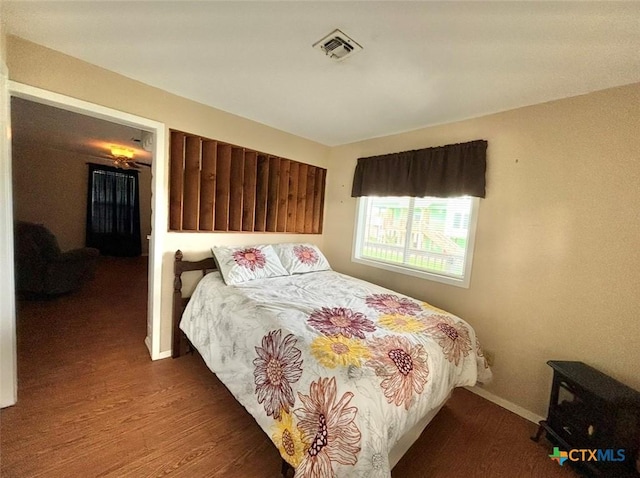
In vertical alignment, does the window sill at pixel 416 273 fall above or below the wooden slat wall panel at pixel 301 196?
below

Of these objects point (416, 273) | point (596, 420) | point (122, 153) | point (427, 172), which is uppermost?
point (122, 153)

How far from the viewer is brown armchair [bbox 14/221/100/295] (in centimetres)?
295

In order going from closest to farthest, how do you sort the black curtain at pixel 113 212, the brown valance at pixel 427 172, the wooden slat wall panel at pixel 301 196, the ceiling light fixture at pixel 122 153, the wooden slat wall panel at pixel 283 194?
1. the brown valance at pixel 427 172
2. the wooden slat wall panel at pixel 283 194
3. the wooden slat wall panel at pixel 301 196
4. the ceiling light fixture at pixel 122 153
5. the black curtain at pixel 113 212

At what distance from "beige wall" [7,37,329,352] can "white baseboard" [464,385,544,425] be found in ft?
7.80

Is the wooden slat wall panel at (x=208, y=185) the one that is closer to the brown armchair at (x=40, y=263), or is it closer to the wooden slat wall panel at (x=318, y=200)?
the wooden slat wall panel at (x=318, y=200)

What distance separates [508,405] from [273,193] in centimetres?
288

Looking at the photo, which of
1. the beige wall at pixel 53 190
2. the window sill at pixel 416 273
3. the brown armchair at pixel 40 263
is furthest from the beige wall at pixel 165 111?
the beige wall at pixel 53 190

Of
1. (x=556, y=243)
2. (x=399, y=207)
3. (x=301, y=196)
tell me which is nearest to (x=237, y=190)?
(x=301, y=196)

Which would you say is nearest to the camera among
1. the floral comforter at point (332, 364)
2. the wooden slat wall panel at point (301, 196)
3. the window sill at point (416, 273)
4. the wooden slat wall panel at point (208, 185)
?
the floral comforter at point (332, 364)

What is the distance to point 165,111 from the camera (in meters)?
2.06

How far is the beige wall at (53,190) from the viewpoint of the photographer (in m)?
4.51

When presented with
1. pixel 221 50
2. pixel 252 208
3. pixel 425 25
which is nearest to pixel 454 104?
pixel 425 25

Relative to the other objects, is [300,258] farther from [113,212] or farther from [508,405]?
[113,212]

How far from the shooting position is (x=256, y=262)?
7.68 feet
